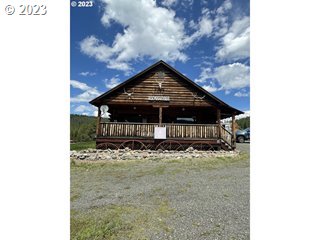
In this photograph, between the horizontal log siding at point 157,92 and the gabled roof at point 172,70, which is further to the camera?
the horizontal log siding at point 157,92

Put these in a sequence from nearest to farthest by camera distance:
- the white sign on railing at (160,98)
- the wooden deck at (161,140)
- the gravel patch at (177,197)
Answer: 1. the gravel patch at (177,197)
2. the wooden deck at (161,140)
3. the white sign on railing at (160,98)

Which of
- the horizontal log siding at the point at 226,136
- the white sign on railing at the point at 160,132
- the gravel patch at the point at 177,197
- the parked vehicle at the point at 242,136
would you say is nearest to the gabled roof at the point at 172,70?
the horizontal log siding at the point at 226,136

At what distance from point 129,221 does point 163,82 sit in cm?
988

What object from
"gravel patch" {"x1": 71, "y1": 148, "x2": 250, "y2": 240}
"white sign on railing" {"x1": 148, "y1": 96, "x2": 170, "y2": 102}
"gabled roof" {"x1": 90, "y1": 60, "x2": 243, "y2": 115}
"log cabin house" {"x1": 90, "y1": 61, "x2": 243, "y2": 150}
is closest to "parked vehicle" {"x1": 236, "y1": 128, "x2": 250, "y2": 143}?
"log cabin house" {"x1": 90, "y1": 61, "x2": 243, "y2": 150}

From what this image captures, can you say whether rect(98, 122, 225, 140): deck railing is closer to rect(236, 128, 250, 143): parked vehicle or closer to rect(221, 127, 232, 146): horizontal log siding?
rect(221, 127, 232, 146): horizontal log siding

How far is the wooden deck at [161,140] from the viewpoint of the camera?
35.7ft

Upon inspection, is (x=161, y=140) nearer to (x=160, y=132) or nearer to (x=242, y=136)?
(x=160, y=132)

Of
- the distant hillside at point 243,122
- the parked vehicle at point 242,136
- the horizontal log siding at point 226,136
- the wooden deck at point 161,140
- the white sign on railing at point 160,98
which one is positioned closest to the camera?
the wooden deck at point 161,140

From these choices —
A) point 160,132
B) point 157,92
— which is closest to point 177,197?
point 160,132

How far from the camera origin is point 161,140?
429 inches

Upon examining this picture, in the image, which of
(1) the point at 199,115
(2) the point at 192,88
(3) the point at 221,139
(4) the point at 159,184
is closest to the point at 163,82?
(2) the point at 192,88

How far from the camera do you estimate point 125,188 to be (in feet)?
15.7

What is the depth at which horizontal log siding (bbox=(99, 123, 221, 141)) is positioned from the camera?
1091 cm

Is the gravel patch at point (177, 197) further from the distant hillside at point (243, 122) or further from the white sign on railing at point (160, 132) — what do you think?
the distant hillside at point (243, 122)
